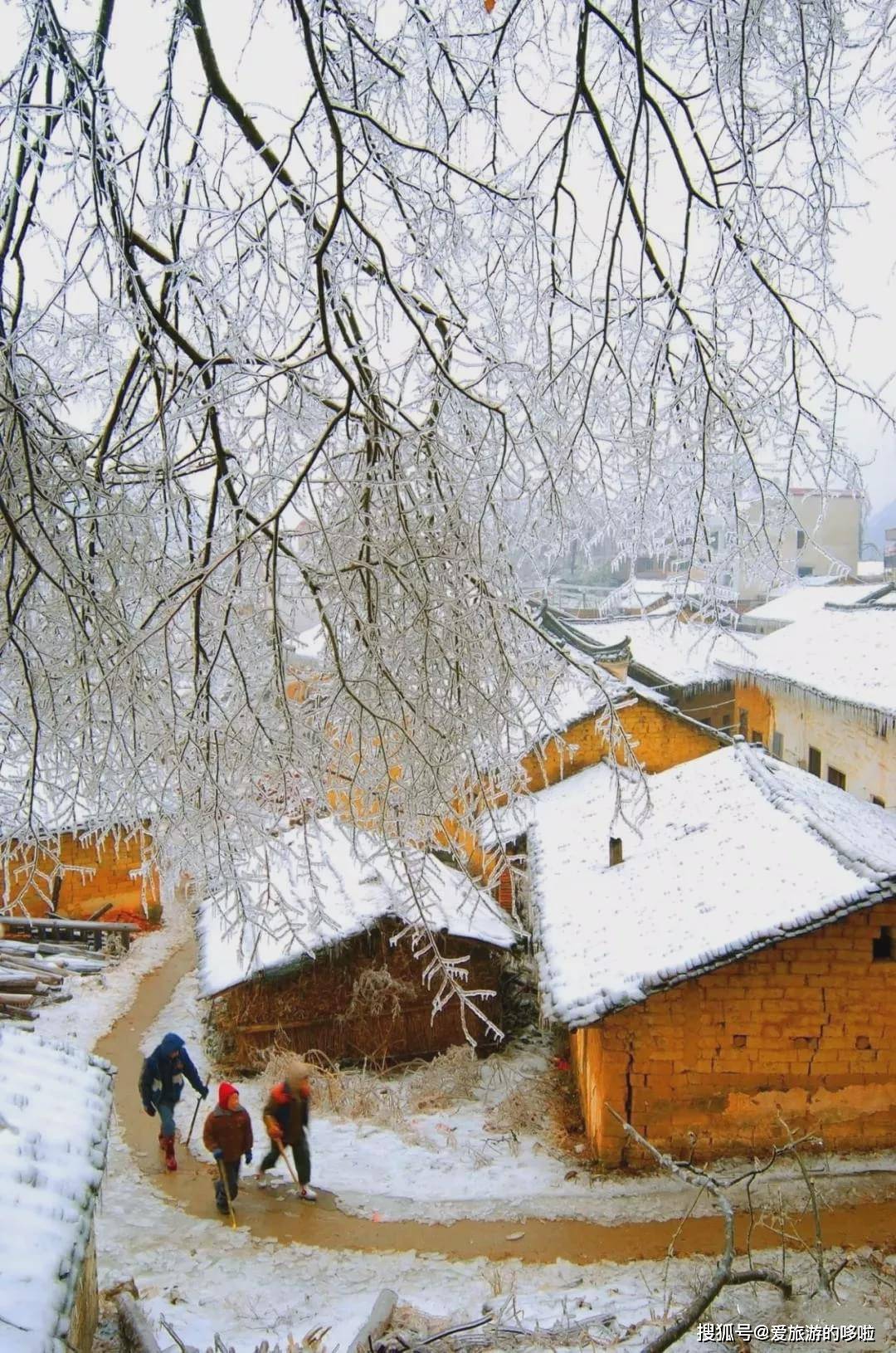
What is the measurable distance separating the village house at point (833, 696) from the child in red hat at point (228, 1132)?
12036mm

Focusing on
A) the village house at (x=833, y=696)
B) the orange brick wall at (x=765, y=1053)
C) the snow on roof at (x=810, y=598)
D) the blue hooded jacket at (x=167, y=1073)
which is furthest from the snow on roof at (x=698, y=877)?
the snow on roof at (x=810, y=598)

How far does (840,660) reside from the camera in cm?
1841

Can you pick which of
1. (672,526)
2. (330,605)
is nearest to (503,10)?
(672,526)

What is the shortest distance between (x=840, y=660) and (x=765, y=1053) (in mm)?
12585

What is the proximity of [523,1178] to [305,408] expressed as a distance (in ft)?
25.3

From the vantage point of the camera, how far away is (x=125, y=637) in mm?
3188

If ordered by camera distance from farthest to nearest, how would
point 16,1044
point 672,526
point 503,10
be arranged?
point 16,1044, point 672,526, point 503,10

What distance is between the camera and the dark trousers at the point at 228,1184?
753cm

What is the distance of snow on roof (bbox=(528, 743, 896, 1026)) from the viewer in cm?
741

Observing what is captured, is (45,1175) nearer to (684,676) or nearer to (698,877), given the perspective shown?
(698,877)

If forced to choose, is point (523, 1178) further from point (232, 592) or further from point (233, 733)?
point (232, 592)

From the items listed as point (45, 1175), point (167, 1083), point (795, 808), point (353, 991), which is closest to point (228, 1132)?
point (167, 1083)

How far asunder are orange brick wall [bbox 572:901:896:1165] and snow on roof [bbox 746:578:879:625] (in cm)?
2364

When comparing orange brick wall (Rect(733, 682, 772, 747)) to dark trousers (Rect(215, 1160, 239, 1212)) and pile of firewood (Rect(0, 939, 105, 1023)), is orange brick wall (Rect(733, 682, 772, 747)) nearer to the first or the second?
pile of firewood (Rect(0, 939, 105, 1023))
